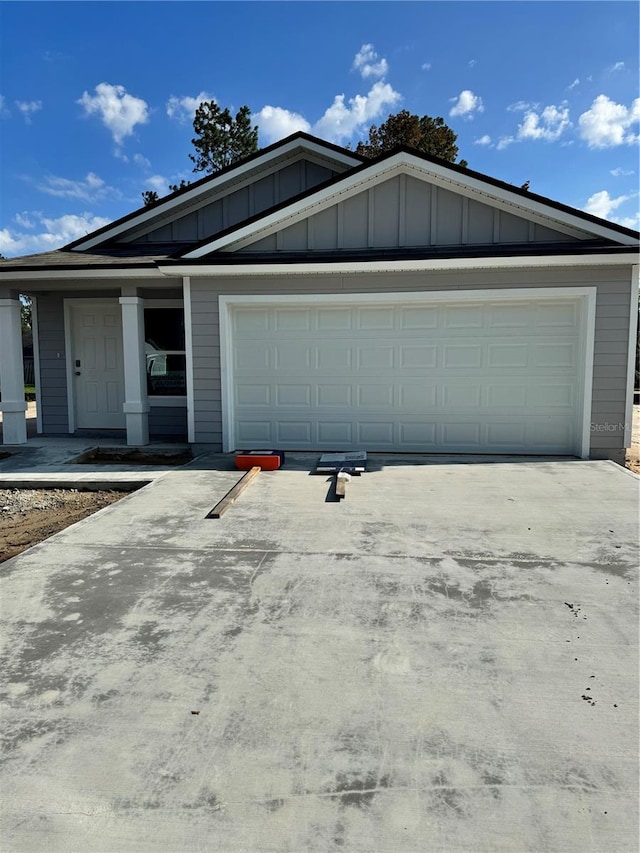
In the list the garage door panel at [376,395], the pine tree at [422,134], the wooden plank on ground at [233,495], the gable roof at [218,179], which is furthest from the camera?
the pine tree at [422,134]

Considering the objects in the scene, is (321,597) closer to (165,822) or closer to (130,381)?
(165,822)

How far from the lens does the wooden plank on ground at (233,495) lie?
4976 millimetres

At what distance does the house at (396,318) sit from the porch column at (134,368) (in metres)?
0.03

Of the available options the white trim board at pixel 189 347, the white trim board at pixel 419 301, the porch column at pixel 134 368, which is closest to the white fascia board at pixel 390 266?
the white trim board at pixel 189 347

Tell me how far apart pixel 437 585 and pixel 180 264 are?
598 cm

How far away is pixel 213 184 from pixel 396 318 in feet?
14.8

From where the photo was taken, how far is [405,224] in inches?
303

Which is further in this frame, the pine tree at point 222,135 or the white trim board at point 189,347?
the pine tree at point 222,135

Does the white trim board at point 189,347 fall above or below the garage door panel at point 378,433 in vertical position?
above

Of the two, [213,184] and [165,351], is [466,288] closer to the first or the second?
[213,184]

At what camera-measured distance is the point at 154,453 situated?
824 cm

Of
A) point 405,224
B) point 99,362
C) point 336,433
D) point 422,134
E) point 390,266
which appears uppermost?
point 422,134

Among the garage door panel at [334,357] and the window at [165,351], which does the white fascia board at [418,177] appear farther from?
the window at [165,351]

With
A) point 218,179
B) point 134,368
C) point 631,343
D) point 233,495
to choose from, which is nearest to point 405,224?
point 631,343
